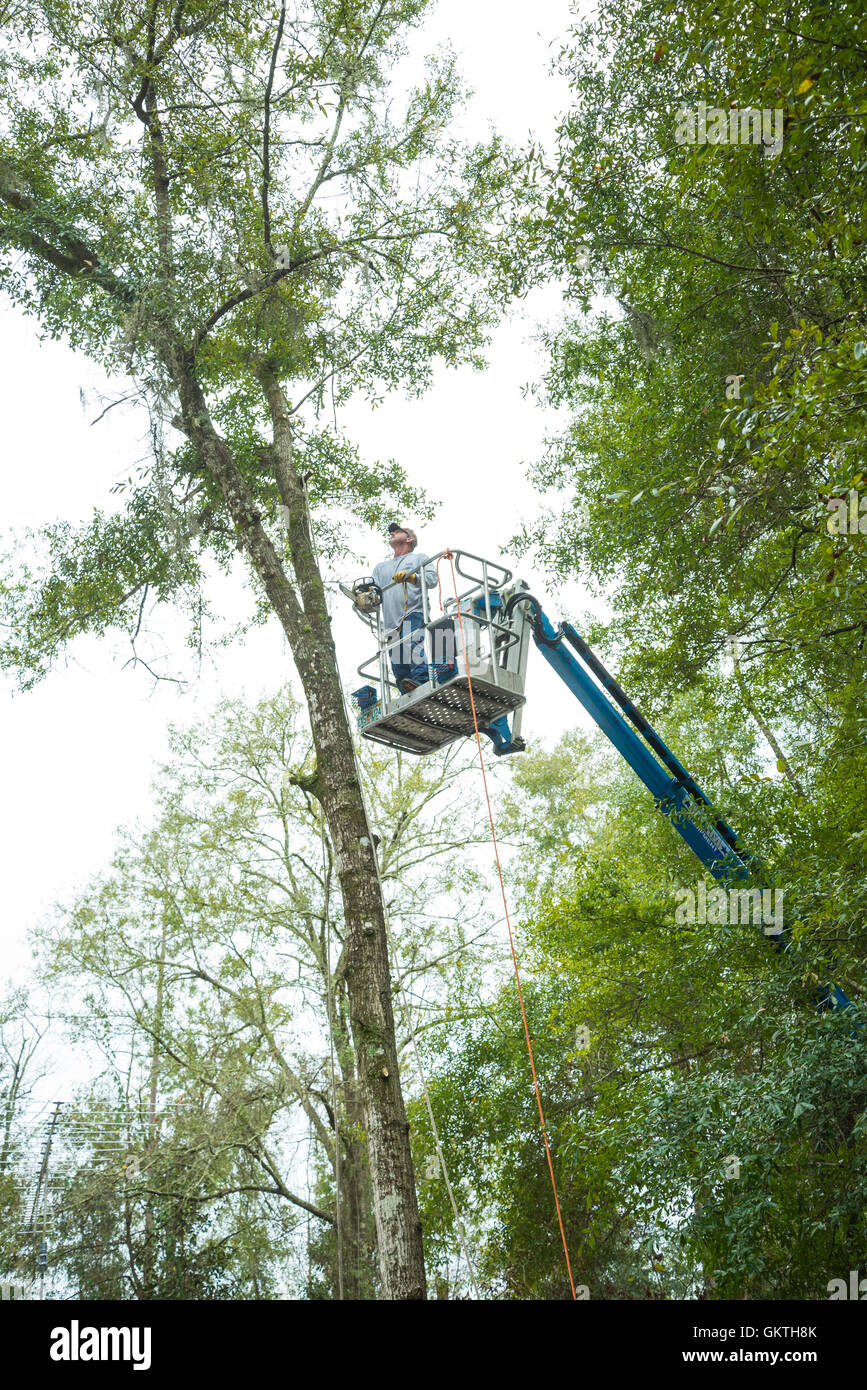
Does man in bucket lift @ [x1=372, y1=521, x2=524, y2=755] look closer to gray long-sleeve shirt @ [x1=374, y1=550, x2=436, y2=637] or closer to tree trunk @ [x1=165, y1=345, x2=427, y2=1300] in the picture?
gray long-sleeve shirt @ [x1=374, y1=550, x2=436, y2=637]

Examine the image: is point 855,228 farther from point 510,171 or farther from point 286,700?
point 286,700

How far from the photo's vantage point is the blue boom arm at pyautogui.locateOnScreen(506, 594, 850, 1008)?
9953 millimetres

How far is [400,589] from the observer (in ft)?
27.6

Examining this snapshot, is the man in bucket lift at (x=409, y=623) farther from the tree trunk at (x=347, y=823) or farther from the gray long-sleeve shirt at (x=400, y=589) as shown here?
the tree trunk at (x=347, y=823)

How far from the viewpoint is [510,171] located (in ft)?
31.8

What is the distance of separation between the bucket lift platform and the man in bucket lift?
5cm

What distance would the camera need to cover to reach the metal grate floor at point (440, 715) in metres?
7.73

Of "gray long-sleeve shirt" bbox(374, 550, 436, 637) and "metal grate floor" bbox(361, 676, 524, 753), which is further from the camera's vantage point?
"gray long-sleeve shirt" bbox(374, 550, 436, 637)

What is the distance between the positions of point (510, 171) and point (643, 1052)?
998cm

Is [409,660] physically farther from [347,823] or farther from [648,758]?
[648,758]

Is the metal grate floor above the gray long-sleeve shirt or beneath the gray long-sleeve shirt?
beneath

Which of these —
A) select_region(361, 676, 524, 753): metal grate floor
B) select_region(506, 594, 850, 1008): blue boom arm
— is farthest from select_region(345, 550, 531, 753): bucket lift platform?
select_region(506, 594, 850, 1008): blue boom arm

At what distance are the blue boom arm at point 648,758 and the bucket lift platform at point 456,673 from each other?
1.48 metres

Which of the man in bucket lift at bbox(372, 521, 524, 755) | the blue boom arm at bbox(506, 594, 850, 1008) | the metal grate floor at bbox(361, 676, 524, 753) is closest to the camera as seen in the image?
the metal grate floor at bbox(361, 676, 524, 753)
